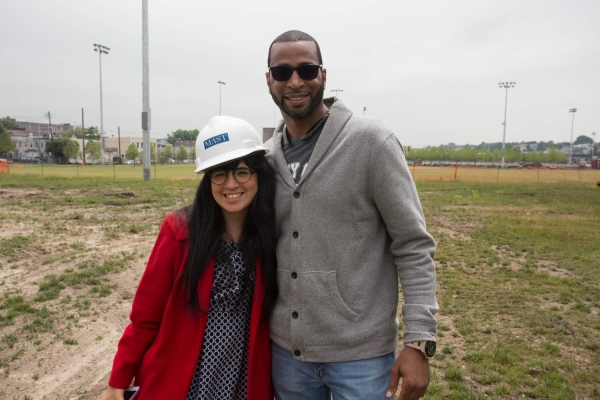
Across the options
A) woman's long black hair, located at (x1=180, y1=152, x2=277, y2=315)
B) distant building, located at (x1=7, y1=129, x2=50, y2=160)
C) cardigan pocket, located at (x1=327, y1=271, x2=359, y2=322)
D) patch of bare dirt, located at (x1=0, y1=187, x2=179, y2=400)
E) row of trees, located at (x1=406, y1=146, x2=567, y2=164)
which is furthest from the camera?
row of trees, located at (x1=406, y1=146, x2=567, y2=164)

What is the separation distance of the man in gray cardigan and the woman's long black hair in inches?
3.6

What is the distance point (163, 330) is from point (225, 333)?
28 centimetres

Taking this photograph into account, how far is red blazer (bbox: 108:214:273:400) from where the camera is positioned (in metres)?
1.90

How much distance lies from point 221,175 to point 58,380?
2882 mm

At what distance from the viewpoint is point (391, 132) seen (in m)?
1.81

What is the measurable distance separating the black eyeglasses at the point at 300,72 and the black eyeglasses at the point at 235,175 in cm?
46

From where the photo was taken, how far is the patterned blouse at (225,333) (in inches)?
77.3

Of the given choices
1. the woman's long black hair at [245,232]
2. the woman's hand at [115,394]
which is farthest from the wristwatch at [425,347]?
the woman's hand at [115,394]

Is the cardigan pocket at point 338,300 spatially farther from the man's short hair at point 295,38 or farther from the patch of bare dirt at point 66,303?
the patch of bare dirt at point 66,303

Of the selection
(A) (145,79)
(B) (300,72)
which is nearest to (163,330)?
(B) (300,72)

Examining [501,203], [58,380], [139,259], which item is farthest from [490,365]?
[501,203]

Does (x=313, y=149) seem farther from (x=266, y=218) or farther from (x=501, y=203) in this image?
(x=501, y=203)

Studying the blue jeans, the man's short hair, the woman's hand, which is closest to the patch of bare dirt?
the woman's hand

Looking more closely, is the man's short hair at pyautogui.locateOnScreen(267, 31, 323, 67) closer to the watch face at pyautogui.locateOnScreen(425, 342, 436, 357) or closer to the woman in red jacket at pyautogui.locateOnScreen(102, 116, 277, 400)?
the woman in red jacket at pyautogui.locateOnScreen(102, 116, 277, 400)
